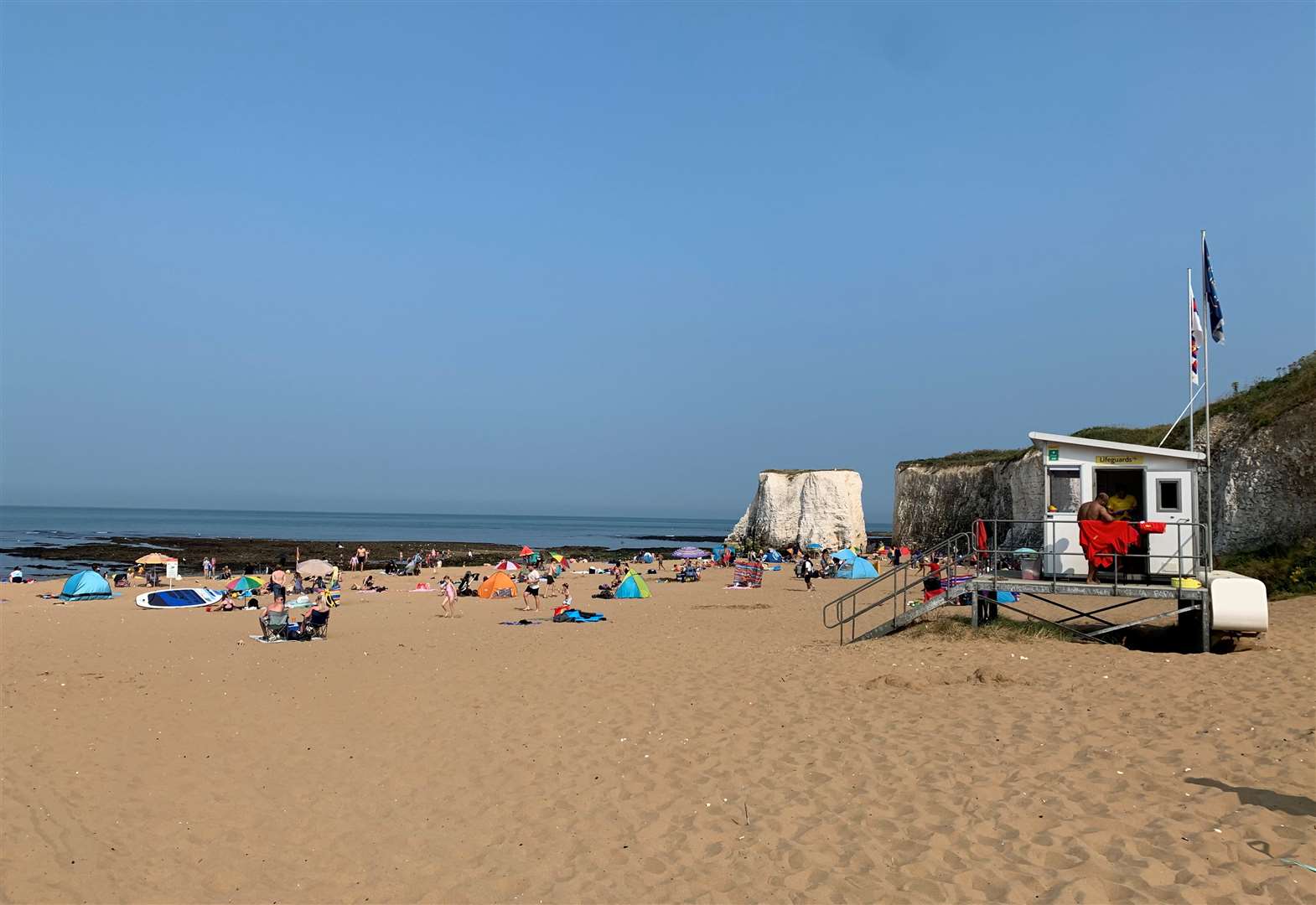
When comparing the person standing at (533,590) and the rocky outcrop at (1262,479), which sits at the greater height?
the rocky outcrop at (1262,479)

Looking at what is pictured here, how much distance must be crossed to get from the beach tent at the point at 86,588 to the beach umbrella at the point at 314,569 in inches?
232

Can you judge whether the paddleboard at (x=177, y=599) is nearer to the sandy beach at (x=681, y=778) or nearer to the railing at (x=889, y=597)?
the sandy beach at (x=681, y=778)

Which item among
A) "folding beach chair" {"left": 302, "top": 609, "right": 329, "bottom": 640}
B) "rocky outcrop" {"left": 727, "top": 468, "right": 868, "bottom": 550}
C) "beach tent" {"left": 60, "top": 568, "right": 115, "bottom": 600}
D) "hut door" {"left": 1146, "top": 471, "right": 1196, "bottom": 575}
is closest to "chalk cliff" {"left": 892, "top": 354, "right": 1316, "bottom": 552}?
"hut door" {"left": 1146, "top": 471, "right": 1196, "bottom": 575}

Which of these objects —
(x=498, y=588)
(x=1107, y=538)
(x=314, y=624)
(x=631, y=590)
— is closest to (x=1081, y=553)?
(x=1107, y=538)

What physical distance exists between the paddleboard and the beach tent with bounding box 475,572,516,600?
765 cm

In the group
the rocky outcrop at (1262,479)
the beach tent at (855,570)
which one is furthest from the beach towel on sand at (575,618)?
the beach tent at (855,570)

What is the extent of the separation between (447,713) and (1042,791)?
6911 mm

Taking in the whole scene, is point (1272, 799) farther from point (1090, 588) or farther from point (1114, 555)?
point (1114, 555)

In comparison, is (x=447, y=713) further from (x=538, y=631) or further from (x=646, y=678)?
(x=538, y=631)

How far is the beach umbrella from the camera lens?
30516 millimetres

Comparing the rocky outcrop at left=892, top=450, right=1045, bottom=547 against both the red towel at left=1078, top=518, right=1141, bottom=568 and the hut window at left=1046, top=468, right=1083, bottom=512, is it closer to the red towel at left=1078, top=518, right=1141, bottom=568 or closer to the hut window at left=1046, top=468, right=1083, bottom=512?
the hut window at left=1046, top=468, right=1083, bottom=512

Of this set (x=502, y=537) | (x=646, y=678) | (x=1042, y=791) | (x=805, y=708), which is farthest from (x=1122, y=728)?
(x=502, y=537)

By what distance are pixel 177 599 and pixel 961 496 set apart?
139ft

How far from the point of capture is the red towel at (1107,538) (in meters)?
12.9
